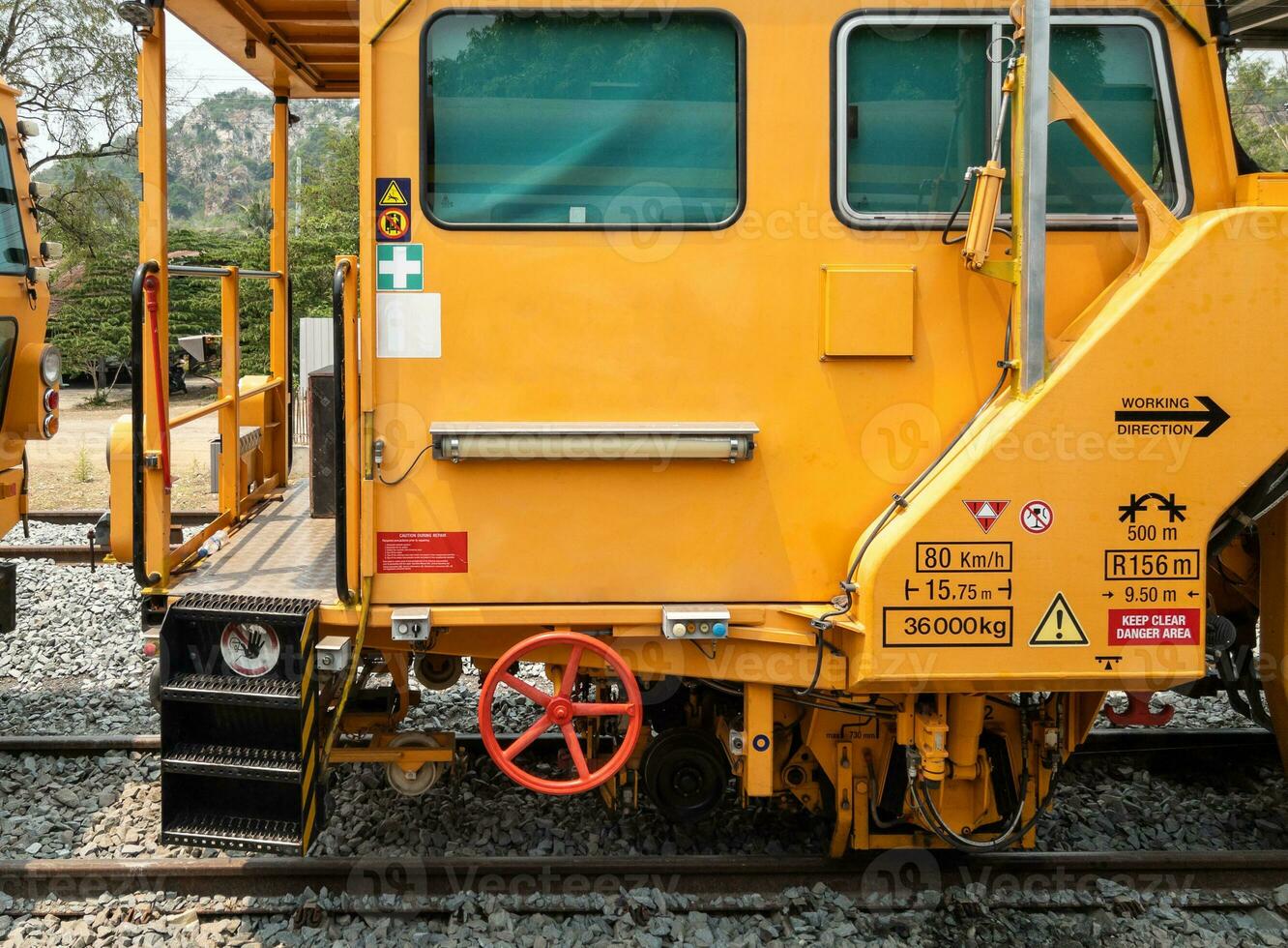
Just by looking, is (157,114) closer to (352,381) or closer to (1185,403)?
(352,381)

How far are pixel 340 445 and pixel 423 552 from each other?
48cm

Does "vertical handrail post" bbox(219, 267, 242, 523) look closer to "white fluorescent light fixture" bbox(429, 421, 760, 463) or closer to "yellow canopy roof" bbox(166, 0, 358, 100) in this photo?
"yellow canopy roof" bbox(166, 0, 358, 100)

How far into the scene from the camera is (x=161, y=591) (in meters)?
4.11

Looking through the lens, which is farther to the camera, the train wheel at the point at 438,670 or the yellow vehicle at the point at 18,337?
the yellow vehicle at the point at 18,337

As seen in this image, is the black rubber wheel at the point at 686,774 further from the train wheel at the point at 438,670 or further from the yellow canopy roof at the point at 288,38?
the yellow canopy roof at the point at 288,38

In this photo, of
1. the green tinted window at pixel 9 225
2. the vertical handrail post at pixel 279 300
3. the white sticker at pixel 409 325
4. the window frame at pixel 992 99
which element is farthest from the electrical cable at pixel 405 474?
the green tinted window at pixel 9 225

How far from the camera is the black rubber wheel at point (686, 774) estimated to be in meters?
4.52

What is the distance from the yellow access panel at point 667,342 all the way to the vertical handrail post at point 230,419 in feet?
6.18

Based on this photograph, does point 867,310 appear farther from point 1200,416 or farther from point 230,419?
point 230,419

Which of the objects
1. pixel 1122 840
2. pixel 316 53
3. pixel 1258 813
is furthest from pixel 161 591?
pixel 1258 813

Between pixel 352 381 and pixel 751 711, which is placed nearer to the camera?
pixel 352 381

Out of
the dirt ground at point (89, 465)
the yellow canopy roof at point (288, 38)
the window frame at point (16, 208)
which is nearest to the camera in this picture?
the yellow canopy roof at point (288, 38)

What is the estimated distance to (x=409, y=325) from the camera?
3.84 meters

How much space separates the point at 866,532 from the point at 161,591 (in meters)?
2.60
